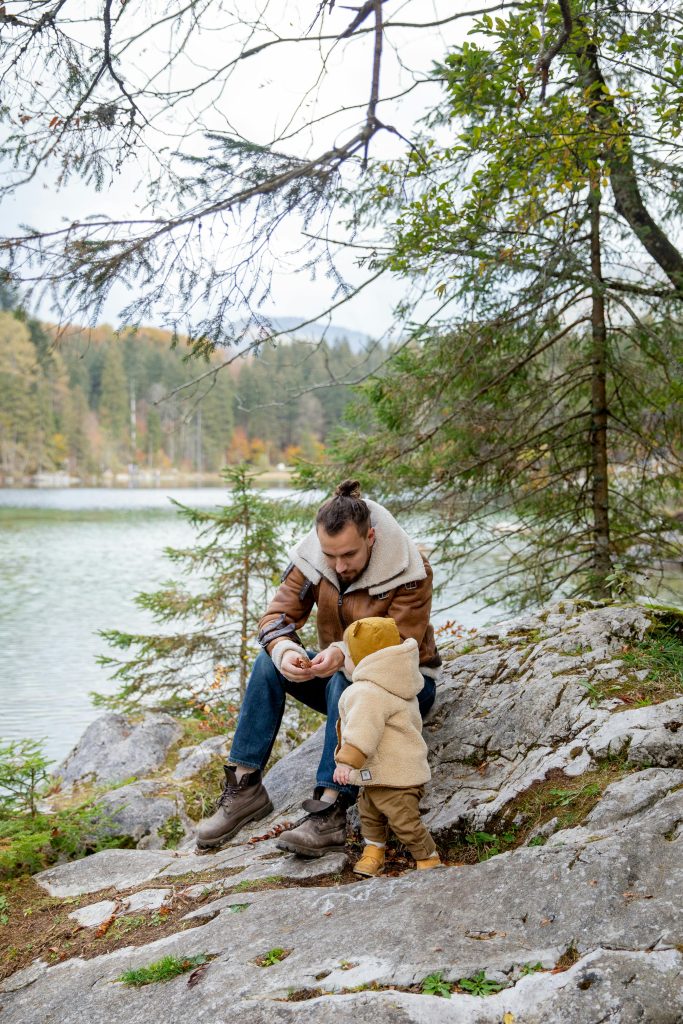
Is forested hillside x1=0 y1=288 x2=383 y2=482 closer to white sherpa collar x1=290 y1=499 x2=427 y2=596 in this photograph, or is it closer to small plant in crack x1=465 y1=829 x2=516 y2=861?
white sherpa collar x1=290 y1=499 x2=427 y2=596

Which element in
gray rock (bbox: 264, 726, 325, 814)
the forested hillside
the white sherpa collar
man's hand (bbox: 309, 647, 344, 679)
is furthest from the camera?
the forested hillside

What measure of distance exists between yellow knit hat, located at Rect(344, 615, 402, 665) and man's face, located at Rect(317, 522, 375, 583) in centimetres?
29

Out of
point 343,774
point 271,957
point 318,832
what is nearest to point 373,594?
point 343,774

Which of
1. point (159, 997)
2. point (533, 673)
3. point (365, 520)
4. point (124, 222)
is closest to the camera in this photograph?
point (159, 997)

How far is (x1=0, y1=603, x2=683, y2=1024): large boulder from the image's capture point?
203 centimetres

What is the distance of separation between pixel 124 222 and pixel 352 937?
11.3 feet

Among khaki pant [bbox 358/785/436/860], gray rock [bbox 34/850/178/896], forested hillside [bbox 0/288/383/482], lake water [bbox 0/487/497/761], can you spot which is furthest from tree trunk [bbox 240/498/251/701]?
forested hillside [bbox 0/288/383/482]

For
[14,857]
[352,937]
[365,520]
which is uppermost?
[365,520]

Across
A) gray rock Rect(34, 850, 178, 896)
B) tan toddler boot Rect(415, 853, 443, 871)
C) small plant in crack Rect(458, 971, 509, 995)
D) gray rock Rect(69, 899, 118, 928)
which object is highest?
small plant in crack Rect(458, 971, 509, 995)

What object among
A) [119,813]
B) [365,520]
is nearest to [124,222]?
[365,520]

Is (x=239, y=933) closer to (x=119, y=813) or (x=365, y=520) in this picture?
(x=365, y=520)

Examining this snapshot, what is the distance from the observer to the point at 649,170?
496 cm

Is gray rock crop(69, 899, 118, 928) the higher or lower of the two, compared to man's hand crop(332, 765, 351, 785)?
lower

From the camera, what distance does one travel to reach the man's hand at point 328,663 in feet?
10.7
